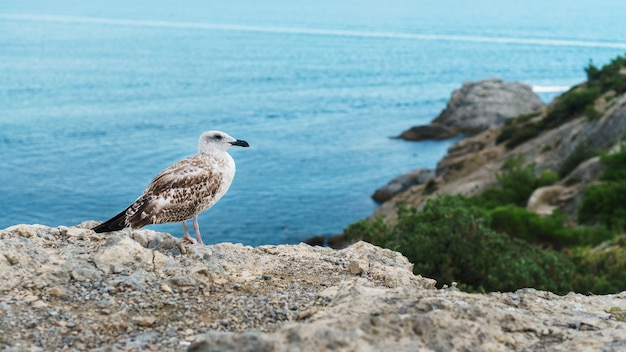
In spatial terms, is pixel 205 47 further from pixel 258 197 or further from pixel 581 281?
pixel 581 281

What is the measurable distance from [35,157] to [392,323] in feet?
250

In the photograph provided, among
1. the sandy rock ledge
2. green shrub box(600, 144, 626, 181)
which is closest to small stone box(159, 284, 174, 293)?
the sandy rock ledge

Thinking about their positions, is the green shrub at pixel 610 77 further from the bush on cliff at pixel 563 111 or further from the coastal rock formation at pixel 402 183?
the coastal rock formation at pixel 402 183

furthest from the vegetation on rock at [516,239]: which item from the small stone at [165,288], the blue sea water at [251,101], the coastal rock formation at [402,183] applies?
the blue sea water at [251,101]

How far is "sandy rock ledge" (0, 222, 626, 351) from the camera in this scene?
766 cm

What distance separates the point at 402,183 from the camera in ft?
245

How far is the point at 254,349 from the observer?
266 inches

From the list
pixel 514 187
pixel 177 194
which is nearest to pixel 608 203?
pixel 514 187

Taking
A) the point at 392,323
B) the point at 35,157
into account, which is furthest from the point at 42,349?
the point at 35,157

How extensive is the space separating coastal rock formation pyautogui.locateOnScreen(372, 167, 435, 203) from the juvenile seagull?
199 ft

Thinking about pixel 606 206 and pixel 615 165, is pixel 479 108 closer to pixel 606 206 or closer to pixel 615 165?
pixel 615 165

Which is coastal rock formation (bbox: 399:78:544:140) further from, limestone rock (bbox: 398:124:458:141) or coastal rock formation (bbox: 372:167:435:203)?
coastal rock formation (bbox: 372:167:435:203)

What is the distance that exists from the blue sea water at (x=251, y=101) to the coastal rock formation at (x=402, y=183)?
1422 mm

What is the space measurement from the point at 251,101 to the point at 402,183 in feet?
141
